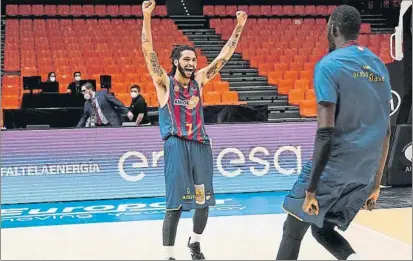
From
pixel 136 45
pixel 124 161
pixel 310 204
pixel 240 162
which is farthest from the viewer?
pixel 136 45

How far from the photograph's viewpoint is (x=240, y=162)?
25.0 feet

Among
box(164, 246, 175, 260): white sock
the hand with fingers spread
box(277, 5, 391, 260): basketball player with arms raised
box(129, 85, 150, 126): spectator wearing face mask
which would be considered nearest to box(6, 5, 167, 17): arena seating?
box(129, 85, 150, 126): spectator wearing face mask

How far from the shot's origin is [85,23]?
15.5 m

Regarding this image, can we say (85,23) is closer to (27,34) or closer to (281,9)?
(27,34)

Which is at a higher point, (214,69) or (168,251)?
(214,69)

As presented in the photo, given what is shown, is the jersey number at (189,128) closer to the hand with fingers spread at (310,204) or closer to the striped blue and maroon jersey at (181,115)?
the striped blue and maroon jersey at (181,115)

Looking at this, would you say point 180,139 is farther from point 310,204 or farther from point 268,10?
point 268,10

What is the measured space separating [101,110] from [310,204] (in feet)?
20.0

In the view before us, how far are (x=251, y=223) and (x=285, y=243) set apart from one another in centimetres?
292

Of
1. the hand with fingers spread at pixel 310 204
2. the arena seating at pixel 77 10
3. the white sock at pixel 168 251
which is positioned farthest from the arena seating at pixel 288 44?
the hand with fingers spread at pixel 310 204

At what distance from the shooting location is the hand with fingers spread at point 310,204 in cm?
261

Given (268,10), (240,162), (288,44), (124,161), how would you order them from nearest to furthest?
(124,161) → (240,162) → (288,44) → (268,10)

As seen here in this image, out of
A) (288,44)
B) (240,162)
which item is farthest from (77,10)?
(240,162)

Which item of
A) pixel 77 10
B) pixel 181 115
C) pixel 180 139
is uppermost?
pixel 77 10
